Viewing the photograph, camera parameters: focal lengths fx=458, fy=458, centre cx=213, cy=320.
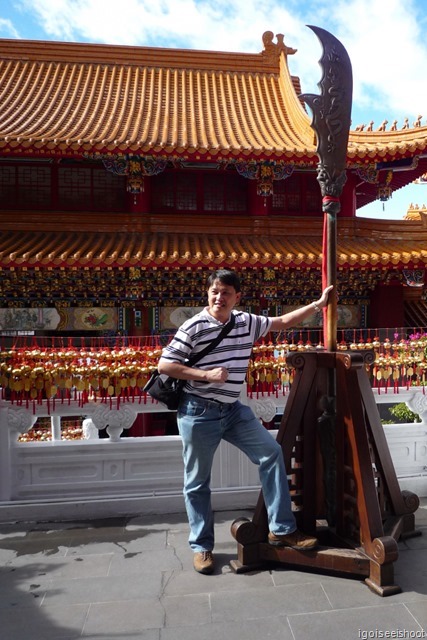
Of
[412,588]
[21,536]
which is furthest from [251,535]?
[21,536]

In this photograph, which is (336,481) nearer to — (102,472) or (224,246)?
(102,472)

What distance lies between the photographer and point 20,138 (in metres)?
6.96

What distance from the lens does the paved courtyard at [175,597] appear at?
2307mm

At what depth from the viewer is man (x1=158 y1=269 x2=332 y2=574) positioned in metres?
2.76

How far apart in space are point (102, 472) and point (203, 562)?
1.41 metres

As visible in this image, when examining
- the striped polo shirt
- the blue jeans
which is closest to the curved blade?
the striped polo shirt

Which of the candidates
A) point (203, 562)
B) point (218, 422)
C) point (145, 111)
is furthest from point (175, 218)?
point (203, 562)

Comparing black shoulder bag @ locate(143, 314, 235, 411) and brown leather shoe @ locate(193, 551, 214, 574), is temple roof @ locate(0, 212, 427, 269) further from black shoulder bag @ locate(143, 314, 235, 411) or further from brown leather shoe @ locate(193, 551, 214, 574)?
brown leather shoe @ locate(193, 551, 214, 574)

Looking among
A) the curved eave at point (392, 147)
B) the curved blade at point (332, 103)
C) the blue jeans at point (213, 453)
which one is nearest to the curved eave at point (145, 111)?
the curved eave at point (392, 147)

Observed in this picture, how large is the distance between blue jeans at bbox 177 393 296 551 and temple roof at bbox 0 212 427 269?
13.6ft

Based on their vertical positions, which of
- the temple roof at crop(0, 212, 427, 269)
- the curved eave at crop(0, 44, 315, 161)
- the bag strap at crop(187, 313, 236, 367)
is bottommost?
the bag strap at crop(187, 313, 236, 367)

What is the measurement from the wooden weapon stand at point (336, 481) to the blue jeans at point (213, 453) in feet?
0.58

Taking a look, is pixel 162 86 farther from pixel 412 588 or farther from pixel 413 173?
pixel 412 588

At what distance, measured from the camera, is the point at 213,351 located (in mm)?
2760
